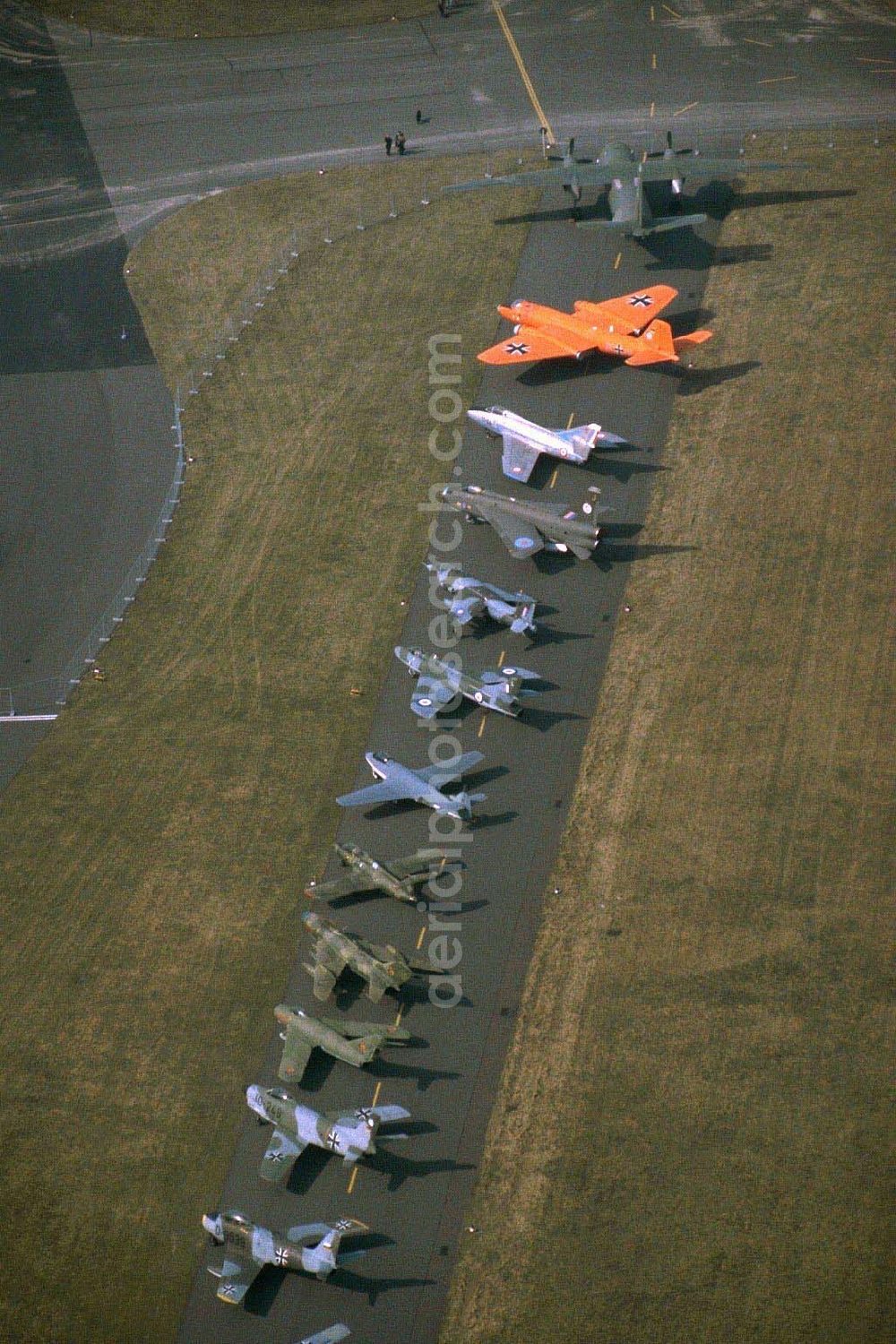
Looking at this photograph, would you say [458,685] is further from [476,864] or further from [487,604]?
[476,864]

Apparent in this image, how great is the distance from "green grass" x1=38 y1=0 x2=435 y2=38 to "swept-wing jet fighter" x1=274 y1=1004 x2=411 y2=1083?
89.6 metres

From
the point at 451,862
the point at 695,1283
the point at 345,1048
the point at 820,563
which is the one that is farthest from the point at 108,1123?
the point at 820,563

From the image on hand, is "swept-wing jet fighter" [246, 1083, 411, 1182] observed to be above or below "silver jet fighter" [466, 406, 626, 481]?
below

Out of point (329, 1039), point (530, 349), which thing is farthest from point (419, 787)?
point (530, 349)

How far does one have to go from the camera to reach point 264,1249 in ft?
170

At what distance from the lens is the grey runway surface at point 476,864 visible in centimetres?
5262

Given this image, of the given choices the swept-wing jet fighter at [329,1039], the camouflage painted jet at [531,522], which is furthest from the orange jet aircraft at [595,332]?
the swept-wing jet fighter at [329,1039]

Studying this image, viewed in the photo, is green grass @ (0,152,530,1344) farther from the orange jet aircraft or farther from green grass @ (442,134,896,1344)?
green grass @ (442,134,896,1344)

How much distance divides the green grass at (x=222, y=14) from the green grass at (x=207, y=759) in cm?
2636

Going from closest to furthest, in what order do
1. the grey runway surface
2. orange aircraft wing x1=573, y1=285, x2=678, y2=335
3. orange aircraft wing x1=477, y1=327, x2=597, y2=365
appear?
the grey runway surface < orange aircraft wing x1=477, y1=327, x2=597, y2=365 < orange aircraft wing x1=573, y1=285, x2=678, y2=335

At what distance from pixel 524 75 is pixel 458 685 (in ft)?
206

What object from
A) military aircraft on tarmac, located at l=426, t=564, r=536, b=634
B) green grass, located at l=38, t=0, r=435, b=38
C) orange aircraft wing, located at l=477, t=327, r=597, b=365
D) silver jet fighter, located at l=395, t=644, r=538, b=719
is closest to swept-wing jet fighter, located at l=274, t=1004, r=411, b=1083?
silver jet fighter, located at l=395, t=644, r=538, b=719

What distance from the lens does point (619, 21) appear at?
116562 millimetres

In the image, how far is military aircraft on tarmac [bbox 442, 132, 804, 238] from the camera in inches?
3671
